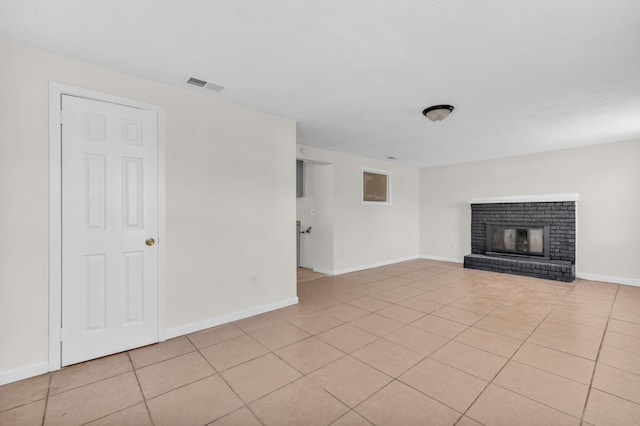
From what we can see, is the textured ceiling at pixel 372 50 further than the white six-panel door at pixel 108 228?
No

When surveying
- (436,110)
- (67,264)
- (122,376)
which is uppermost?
(436,110)

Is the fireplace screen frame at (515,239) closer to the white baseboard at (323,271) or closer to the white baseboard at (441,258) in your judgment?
the white baseboard at (441,258)

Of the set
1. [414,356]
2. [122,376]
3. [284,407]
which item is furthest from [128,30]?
[414,356]

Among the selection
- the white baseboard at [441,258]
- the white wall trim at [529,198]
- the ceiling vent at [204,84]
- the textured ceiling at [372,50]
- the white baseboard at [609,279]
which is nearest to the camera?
the textured ceiling at [372,50]

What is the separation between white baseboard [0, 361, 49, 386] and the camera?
2045mm

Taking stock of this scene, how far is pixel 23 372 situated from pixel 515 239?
7335mm

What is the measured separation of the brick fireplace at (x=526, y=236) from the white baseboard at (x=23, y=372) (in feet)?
21.8

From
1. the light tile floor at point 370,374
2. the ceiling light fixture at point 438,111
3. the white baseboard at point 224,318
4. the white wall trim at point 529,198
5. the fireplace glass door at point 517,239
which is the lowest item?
the light tile floor at point 370,374

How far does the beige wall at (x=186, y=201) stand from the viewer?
2090mm

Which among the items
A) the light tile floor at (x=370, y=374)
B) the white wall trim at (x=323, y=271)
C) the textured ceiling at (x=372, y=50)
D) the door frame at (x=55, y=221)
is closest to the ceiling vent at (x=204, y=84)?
the textured ceiling at (x=372, y=50)

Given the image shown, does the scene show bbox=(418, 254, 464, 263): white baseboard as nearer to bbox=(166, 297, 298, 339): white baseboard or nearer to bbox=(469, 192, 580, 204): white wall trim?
bbox=(469, 192, 580, 204): white wall trim

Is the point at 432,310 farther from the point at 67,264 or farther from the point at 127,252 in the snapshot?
the point at 67,264

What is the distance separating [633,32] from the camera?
6.21 ft

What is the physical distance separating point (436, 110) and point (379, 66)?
116cm
